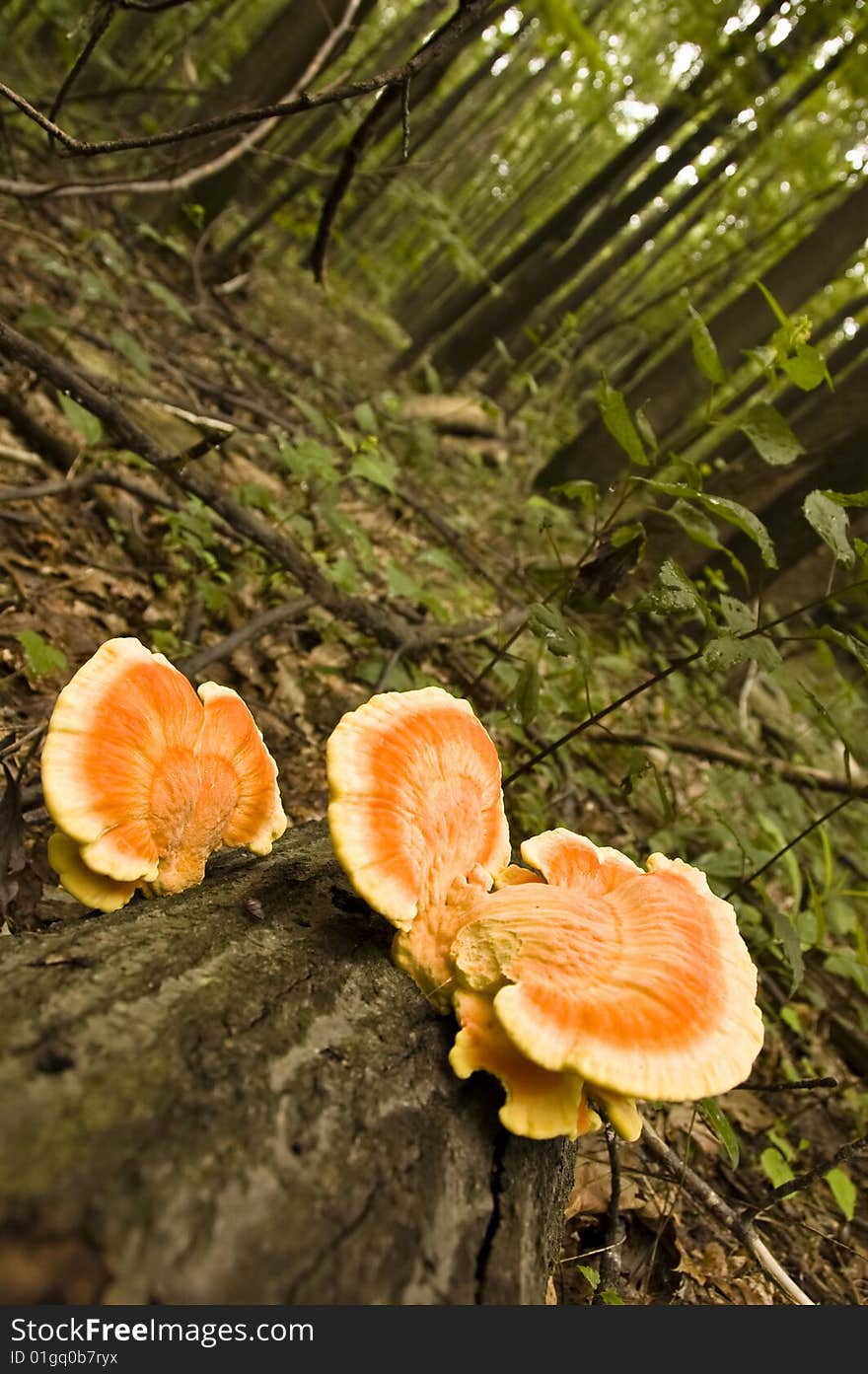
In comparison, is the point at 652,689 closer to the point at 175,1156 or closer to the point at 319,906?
the point at 319,906

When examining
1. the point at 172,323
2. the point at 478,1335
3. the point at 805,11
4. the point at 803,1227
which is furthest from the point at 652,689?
the point at 805,11

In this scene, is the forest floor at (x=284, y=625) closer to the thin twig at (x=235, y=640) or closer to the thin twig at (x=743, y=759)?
the thin twig at (x=235, y=640)

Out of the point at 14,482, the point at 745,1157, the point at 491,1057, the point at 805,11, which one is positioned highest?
the point at 805,11

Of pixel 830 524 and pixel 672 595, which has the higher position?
pixel 830 524

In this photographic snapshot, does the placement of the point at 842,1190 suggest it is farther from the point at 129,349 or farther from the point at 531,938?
the point at 129,349

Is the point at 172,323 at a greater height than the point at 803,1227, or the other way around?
the point at 803,1227

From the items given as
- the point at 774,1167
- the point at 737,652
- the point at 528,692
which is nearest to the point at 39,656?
the point at 528,692

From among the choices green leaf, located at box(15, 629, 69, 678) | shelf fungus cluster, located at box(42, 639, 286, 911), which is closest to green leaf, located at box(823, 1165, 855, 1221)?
shelf fungus cluster, located at box(42, 639, 286, 911)
